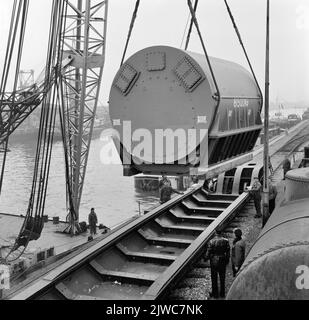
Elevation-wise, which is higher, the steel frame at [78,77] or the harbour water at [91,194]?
the steel frame at [78,77]

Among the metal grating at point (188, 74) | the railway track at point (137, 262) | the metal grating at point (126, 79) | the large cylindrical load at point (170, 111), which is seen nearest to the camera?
the railway track at point (137, 262)

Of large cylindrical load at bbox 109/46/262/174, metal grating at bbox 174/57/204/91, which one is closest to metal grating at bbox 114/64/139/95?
large cylindrical load at bbox 109/46/262/174

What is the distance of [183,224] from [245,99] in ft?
12.7

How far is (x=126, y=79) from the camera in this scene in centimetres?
846

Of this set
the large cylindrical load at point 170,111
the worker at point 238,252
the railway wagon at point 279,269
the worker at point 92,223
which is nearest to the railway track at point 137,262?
the worker at point 238,252

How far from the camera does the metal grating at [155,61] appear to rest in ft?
26.5

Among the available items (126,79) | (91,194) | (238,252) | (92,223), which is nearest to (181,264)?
(238,252)

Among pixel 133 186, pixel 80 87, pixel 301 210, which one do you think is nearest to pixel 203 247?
pixel 301 210

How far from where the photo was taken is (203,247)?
836 cm

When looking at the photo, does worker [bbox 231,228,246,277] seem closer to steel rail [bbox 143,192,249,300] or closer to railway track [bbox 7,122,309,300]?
railway track [bbox 7,122,309,300]

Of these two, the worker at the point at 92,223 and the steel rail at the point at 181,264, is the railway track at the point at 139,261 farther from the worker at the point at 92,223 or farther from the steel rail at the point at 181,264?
the worker at the point at 92,223

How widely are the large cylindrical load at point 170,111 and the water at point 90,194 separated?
24.5 m

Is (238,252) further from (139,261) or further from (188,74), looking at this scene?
(188,74)
